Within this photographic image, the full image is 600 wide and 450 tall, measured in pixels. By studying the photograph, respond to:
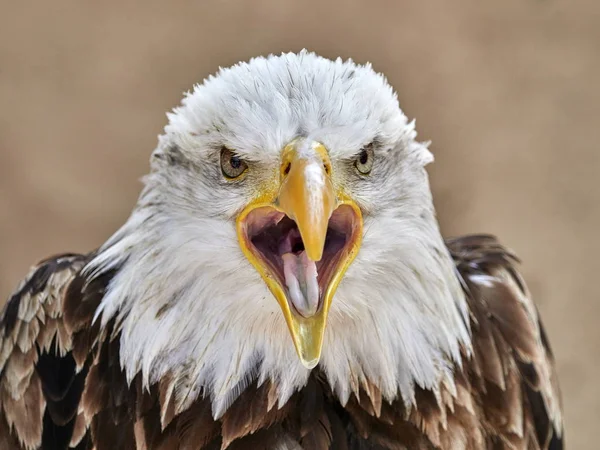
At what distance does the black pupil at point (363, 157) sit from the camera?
1270 millimetres

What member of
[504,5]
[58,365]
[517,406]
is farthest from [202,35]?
[517,406]

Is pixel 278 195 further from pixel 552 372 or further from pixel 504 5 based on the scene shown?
pixel 504 5

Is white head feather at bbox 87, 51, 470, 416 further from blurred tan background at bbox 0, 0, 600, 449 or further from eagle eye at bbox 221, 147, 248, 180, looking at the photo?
blurred tan background at bbox 0, 0, 600, 449

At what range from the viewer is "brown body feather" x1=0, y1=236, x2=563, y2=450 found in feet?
4.54

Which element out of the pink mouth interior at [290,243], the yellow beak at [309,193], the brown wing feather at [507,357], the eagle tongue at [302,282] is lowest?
the brown wing feather at [507,357]

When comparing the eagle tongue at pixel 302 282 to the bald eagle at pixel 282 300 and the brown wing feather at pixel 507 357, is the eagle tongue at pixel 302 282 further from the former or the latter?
the brown wing feather at pixel 507 357

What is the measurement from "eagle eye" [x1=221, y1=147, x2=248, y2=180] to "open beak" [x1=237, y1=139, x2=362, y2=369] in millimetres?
55

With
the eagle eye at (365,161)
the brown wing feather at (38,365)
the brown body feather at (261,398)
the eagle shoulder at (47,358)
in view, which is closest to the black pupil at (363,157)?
the eagle eye at (365,161)

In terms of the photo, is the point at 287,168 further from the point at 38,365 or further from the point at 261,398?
the point at 38,365

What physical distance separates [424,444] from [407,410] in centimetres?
7

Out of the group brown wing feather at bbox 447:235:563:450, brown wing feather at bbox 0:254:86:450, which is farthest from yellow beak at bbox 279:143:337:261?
brown wing feather at bbox 0:254:86:450

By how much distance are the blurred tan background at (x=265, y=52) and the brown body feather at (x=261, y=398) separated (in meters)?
1.15

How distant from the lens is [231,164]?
1.26 meters

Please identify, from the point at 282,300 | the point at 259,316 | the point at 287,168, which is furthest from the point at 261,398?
the point at 287,168
